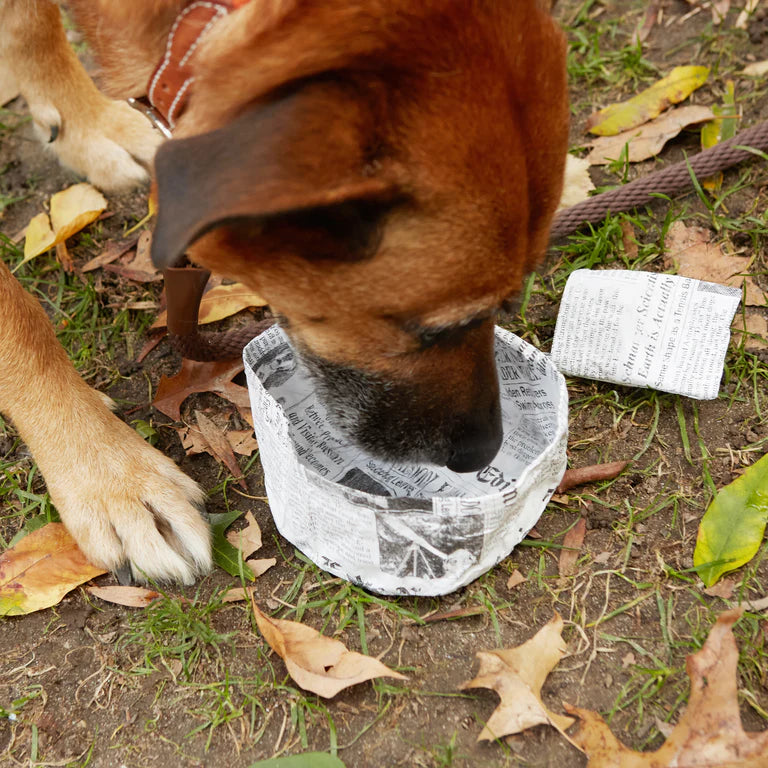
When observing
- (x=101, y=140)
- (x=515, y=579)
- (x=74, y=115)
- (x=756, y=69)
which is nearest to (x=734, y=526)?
(x=515, y=579)

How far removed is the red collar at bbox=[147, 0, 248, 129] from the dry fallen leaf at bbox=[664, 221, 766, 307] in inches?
72.5

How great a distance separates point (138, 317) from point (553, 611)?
1877 millimetres

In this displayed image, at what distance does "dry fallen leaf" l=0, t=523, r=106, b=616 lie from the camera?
2.16m

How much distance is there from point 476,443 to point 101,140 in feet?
7.39

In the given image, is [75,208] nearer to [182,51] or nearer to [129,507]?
[129,507]

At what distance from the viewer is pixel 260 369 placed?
237 cm

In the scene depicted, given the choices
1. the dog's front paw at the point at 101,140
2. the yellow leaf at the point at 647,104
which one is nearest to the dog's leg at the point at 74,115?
the dog's front paw at the point at 101,140

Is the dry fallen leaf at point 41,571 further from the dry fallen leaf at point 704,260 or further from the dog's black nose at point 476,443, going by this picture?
the dry fallen leaf at point 704,260

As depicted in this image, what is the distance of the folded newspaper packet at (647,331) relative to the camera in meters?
2.36

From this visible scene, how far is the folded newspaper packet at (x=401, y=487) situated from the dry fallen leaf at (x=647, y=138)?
1.31 metres

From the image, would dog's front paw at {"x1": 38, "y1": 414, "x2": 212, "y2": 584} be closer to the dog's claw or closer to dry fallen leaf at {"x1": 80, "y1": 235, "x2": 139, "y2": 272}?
the dog's claw

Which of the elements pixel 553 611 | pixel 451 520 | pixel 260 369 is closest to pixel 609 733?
pixel 553 611

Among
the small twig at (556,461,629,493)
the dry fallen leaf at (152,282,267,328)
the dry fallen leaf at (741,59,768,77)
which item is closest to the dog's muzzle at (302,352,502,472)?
the small twig at (556,461,629,493)

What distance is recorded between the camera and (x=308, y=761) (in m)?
1.74
